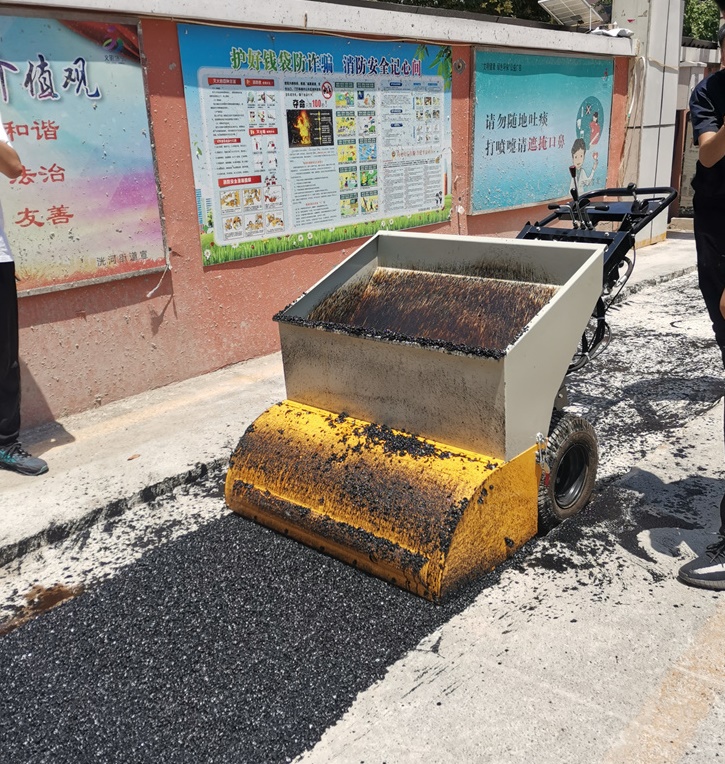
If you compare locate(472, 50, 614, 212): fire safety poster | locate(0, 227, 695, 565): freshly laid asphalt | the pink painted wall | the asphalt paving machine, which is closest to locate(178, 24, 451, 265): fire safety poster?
the pink painted wall

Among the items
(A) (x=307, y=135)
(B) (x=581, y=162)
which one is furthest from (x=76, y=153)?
(B) (x=581, y=162)

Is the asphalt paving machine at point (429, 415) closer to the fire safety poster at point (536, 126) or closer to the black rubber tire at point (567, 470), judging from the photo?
the black rubber tire at point (567, 470)

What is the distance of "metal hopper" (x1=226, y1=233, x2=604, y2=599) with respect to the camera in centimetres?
268

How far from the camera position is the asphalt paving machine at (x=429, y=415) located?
268 centimetres

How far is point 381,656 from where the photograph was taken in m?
2.45

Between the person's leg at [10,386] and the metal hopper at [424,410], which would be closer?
the metal hopper at [424,410]

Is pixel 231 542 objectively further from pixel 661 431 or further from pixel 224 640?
pixel 661 431

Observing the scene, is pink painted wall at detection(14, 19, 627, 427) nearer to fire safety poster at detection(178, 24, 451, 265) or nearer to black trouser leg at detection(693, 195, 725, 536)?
fire safety poster at detection(178, 24, 451, 265)

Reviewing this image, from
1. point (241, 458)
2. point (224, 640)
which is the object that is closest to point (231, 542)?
point (241, 458)

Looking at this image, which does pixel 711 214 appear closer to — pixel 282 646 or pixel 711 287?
pixel 711 287

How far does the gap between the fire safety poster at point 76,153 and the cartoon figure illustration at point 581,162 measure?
5.86 metres

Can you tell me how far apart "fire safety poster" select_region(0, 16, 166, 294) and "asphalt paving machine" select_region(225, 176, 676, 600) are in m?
1.87

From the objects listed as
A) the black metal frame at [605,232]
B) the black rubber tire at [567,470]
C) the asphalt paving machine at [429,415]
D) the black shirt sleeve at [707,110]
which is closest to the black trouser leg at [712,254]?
the black shirt sleeve at [707,110]

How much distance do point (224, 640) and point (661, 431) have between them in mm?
2968
